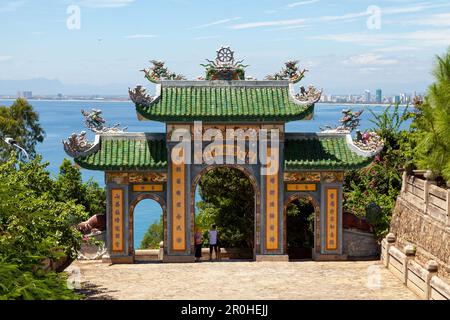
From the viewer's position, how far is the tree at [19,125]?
42312 mm

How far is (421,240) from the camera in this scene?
1833cm

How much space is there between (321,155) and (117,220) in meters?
5.82

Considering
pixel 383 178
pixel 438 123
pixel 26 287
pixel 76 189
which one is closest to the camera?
pixel 26 287

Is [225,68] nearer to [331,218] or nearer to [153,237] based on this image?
[331,218]

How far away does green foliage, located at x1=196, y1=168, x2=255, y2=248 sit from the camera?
85.3 ft

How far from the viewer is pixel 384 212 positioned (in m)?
22.5

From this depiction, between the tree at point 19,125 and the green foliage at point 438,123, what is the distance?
27718 millimetres

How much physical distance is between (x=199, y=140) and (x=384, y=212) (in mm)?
5892

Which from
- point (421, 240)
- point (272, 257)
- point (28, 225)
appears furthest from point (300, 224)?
point (28, 225)

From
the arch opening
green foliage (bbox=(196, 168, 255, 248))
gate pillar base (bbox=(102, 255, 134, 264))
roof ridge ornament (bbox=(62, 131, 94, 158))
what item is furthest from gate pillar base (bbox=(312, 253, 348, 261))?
roof ridge ornament (bbox=(62, 131, 94, 158))

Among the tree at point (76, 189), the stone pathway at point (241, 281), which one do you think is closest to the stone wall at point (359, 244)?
the stone pathway at point (241, 281)

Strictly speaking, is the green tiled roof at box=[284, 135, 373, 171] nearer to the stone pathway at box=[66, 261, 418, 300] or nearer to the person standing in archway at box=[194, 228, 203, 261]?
the stone pathway at box=[66, 261, 418, 300]
